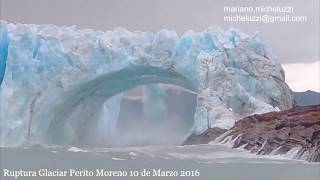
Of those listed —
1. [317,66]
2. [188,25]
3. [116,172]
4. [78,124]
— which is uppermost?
[188,25]

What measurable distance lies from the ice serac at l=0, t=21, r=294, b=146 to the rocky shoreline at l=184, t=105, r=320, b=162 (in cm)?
6

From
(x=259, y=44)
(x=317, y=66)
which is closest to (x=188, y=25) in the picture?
(x=259, y=44)

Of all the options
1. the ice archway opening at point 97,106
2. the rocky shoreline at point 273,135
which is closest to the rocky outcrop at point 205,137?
the rocky shoreline at point 273,135

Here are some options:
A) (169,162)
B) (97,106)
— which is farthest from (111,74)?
(169,162)

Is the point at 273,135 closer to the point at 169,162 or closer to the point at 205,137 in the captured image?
the point at 205,137

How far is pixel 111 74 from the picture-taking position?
12.6 feet

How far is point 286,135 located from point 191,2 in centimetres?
111

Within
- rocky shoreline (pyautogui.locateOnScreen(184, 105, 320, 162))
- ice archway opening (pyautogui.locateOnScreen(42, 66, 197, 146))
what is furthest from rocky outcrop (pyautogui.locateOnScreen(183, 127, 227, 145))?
ice archway opening (pyautogui.locateOnScreen(42, 66, 197, 146))

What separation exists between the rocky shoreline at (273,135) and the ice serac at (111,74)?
55 mm

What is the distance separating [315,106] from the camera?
378 centimetres

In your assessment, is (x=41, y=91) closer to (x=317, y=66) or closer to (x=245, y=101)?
(x=245, y=101)

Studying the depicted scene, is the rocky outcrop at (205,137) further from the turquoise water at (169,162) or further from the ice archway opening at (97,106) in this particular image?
the ice archway opening at (97,106)

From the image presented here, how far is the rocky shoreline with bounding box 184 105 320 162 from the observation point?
378cm

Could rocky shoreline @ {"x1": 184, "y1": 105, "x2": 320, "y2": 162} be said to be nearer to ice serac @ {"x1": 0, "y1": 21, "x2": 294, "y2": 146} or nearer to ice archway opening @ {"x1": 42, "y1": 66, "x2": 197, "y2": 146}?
ice serac @ {"x1": 0, "y1": 21, "x2": 294, "y2": 146}
